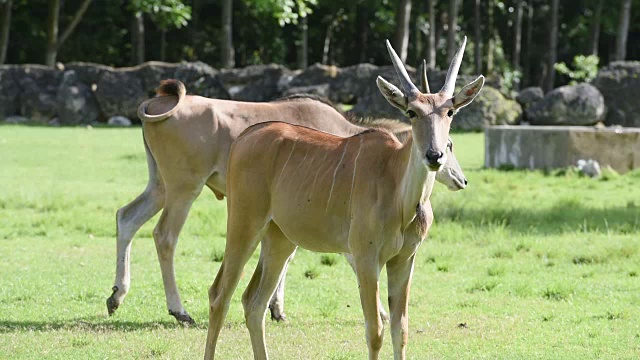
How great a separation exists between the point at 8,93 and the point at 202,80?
471 cm

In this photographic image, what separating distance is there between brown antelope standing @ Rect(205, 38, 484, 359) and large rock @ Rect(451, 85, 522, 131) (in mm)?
16894

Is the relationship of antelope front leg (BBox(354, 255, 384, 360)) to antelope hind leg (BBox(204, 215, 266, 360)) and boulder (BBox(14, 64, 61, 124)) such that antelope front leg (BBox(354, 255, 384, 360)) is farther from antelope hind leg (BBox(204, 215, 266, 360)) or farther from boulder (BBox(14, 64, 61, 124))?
boulder (BBox(14, 64, 61, 124))

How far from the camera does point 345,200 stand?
5.74 meters

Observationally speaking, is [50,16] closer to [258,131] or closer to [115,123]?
[115,123]

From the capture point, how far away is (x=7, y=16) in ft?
99.7

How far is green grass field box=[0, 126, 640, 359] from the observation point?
6.72 m

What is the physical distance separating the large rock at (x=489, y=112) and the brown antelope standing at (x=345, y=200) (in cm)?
1689

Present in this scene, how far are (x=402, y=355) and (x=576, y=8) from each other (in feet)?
115

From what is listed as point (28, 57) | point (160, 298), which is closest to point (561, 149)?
point (160, 298)

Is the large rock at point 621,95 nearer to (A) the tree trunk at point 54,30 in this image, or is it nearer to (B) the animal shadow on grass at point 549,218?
(B) the animal shadow on grass at point 549,218

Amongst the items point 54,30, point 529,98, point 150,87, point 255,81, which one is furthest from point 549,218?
point 54,30

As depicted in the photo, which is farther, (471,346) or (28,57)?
(28,57)

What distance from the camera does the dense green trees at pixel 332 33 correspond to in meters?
33.5

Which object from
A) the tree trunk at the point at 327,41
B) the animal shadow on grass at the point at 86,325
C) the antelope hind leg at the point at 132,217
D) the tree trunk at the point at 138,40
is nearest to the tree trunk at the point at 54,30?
the tree trunk at the point at 138,40
